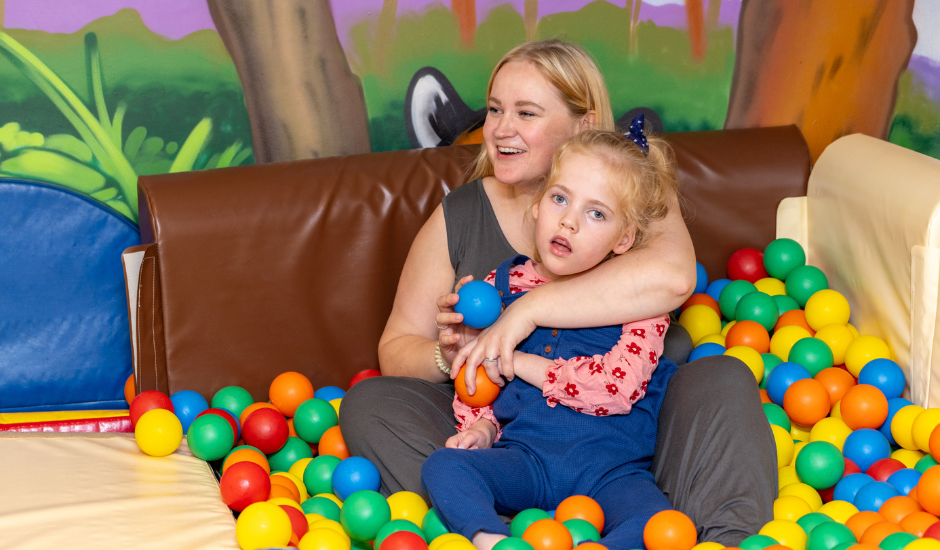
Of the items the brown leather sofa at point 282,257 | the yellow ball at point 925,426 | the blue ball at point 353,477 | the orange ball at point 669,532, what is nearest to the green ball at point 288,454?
the brown leather sofa at point 282,257

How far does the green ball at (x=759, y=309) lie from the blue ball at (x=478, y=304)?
949mm

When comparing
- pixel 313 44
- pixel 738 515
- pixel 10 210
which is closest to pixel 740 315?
pixel 738 515

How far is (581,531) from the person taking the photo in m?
1.49

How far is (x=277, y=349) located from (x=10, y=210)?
32.3 inches

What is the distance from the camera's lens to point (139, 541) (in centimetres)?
146

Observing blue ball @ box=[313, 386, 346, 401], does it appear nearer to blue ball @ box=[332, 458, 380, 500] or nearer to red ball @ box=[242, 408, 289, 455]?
red ball @ box=[242, 408, 289, 455]

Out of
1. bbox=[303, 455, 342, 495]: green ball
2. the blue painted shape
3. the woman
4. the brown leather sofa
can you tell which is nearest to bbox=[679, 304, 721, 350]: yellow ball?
the brown leather sofa

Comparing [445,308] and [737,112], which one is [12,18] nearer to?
[445,308]

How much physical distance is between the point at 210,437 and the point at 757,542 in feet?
3.83

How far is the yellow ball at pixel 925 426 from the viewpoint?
1.81 m

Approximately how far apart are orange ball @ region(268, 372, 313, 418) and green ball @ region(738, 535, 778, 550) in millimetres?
1212

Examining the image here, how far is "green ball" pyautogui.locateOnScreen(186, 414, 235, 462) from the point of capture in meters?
1.90

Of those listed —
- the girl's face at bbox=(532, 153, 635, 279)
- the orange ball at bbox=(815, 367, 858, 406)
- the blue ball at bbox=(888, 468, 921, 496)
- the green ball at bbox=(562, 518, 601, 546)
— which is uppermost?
the girl's face at bbox=(532, 153, 635, 279)

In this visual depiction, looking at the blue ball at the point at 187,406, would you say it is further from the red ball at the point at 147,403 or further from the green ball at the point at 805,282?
the green ball at the point at 805,282
